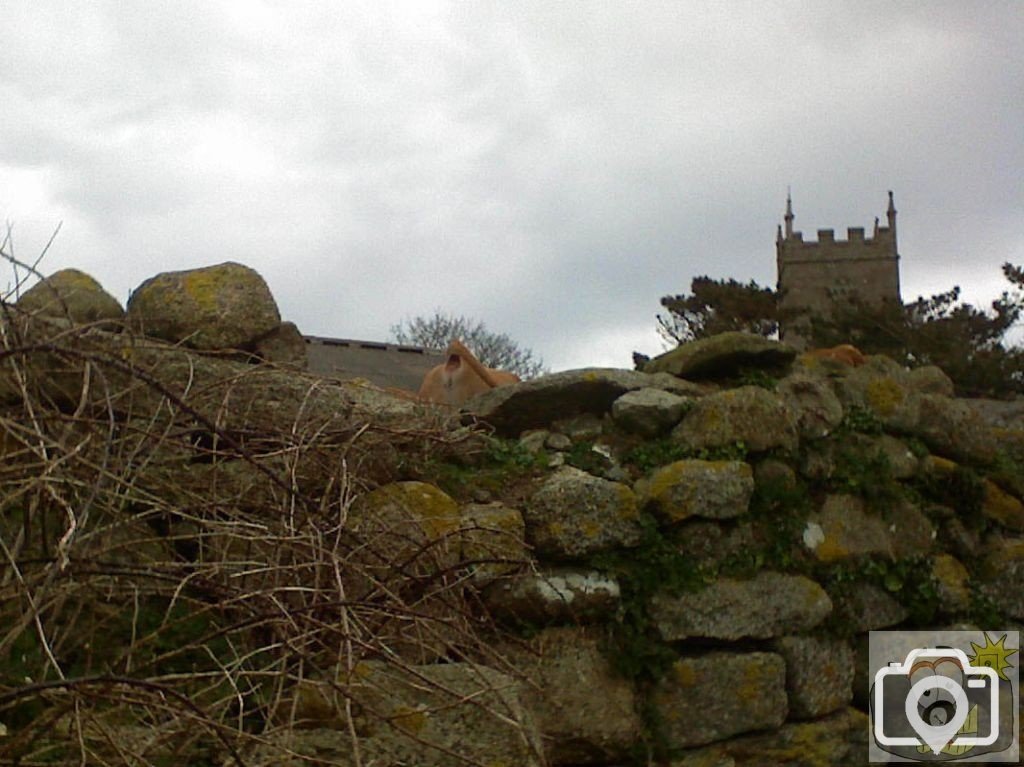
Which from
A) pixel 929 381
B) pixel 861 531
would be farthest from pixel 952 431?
pixel 861 531

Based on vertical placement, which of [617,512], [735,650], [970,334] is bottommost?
[735,650]

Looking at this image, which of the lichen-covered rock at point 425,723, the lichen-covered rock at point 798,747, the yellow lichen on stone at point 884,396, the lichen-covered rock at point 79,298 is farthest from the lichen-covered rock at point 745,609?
the lichen-covered rock at point 79,298

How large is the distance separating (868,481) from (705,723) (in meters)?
1.60

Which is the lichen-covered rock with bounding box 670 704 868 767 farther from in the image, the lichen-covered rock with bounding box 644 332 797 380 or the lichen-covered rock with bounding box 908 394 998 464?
the lichen-covered rock with bounding box 644 332 797 380

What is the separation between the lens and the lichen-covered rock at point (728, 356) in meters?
6.18

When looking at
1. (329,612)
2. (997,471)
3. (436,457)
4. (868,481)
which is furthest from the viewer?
(997,471)

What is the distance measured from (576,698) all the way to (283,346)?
6.97 ft

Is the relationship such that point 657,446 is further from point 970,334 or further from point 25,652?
point 970,334

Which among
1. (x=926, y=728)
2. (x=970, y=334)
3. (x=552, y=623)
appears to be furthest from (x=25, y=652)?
(x=970, y=334)

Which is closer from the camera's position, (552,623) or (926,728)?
(552,623)

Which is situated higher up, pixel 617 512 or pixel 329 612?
pixel 617 512

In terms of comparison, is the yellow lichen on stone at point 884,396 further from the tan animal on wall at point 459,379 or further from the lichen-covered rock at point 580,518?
the tan animal on wall at point 459,379

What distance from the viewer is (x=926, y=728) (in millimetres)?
5480

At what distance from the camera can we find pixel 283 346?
5.56m
